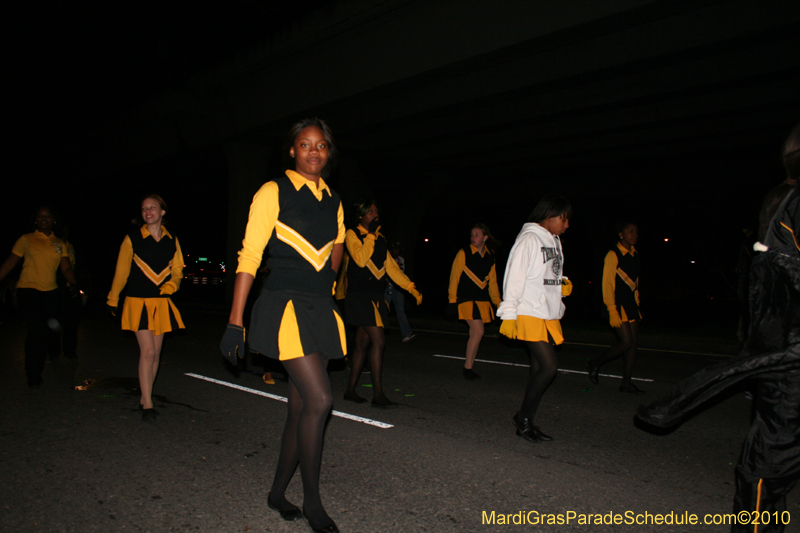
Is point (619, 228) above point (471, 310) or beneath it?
above

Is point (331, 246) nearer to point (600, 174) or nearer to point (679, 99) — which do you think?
point (679, 99)

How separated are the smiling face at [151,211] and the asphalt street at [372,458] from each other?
1837mm

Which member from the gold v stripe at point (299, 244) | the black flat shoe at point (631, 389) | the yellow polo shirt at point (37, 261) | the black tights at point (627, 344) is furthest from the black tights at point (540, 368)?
the yellow polo shirt at point (37, 261)

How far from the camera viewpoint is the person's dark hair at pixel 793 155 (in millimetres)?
2744

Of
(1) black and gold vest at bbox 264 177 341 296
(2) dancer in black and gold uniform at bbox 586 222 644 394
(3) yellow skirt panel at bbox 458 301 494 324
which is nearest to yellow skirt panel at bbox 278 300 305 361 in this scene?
(1) black and gold vest at bbox 264 177 341 296

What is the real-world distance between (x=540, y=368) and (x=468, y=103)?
10.9 m

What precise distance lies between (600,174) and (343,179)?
11.3m

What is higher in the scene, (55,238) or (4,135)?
(4,135)

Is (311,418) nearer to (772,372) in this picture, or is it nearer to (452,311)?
(772,372)

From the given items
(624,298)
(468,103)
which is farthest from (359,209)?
(468,103)

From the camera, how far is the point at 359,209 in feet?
19.3

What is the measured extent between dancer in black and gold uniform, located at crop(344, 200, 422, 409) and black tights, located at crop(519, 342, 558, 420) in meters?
1.69

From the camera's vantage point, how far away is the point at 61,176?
105ft

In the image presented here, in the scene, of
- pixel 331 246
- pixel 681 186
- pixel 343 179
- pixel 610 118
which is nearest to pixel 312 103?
pixel 343 179
